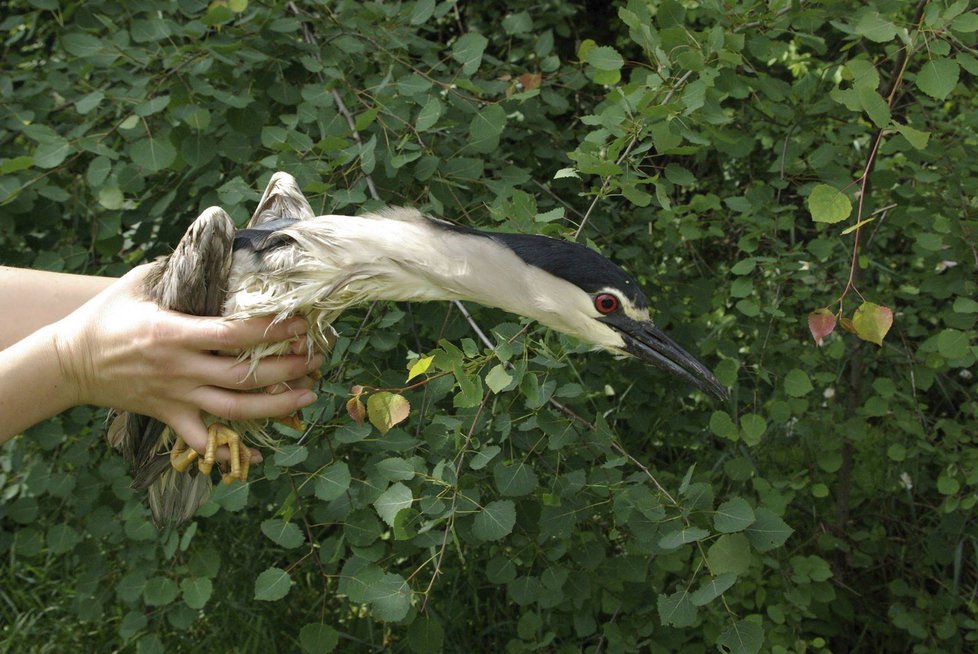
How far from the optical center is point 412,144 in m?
2.58

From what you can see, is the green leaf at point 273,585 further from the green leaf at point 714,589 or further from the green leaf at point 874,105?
the green leaf at point 874,105

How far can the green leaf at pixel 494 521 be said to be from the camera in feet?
6.95

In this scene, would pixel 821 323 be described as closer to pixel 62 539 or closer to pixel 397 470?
pixel 397 470

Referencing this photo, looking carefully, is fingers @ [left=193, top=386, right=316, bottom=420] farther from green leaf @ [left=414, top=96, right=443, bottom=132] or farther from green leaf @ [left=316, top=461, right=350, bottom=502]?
green leaf @ [left=414, top=96, right=443, bottom=132]

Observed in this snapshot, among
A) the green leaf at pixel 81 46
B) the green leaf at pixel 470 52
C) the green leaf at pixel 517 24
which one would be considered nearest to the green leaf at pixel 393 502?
the green leaf at pixel 470 52

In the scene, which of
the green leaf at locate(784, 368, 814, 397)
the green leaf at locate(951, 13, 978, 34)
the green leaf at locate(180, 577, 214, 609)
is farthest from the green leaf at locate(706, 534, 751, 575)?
the green leaf at locate(180, 577, 214, 609)

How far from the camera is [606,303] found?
203 centimetres

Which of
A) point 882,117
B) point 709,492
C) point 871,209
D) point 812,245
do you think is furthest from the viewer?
point 871,209

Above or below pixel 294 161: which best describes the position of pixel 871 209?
below

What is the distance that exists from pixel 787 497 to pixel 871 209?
1041 mm

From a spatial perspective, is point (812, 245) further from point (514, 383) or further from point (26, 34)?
point (26, 34)

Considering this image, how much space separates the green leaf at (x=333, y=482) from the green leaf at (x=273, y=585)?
0.20 metres

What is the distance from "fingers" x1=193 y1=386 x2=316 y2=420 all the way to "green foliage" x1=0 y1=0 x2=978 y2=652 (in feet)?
0.53

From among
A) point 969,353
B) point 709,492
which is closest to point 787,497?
point 969,353
